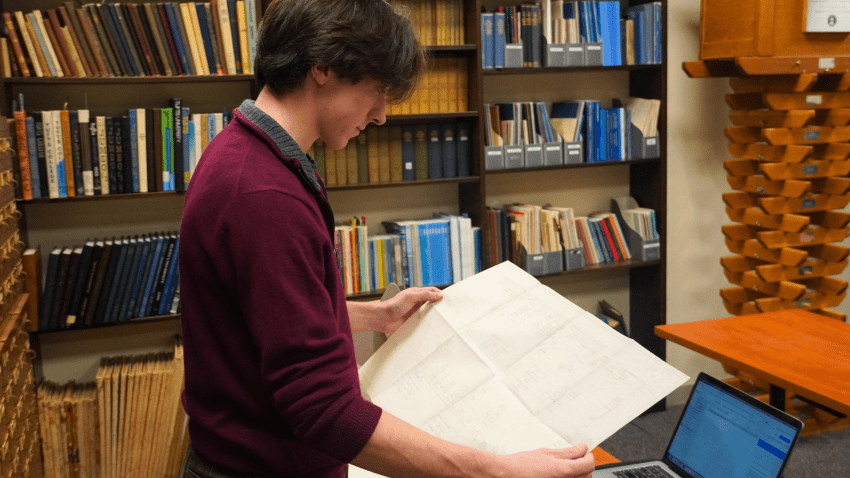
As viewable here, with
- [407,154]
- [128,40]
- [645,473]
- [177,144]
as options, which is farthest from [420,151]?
[645,473]

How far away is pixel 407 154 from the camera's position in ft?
10.8

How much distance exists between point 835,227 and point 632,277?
0.99m

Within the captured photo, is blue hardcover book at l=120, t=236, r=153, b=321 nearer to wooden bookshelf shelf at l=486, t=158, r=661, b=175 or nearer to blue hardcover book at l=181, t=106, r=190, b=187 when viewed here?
blue hardcover book at l=181, t=106, r=190, b=187

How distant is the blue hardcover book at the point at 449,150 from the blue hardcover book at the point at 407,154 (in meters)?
0.14

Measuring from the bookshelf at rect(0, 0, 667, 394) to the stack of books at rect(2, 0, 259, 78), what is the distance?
0.06m

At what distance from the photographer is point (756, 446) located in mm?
1438

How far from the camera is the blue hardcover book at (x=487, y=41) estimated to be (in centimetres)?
326

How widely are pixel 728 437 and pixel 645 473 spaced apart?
184mm

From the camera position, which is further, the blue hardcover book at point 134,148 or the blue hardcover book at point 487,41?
the blue hardcover book at point 487,41

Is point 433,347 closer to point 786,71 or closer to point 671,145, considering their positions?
point 786,71

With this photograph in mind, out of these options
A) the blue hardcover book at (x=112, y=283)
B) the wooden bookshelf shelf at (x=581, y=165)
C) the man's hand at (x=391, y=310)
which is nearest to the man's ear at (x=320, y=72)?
the man's hand at (x=391, y=310)

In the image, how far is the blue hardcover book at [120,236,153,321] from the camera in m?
2.94

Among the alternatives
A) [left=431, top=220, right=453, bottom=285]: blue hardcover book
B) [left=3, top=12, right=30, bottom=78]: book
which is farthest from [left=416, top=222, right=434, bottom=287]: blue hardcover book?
[left=3, top=12, right=30, bottom=78]: book

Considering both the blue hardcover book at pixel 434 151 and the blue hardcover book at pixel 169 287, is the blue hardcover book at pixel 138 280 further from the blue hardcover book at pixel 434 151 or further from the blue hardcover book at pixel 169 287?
the blue hardcover book at pixel 434 151
